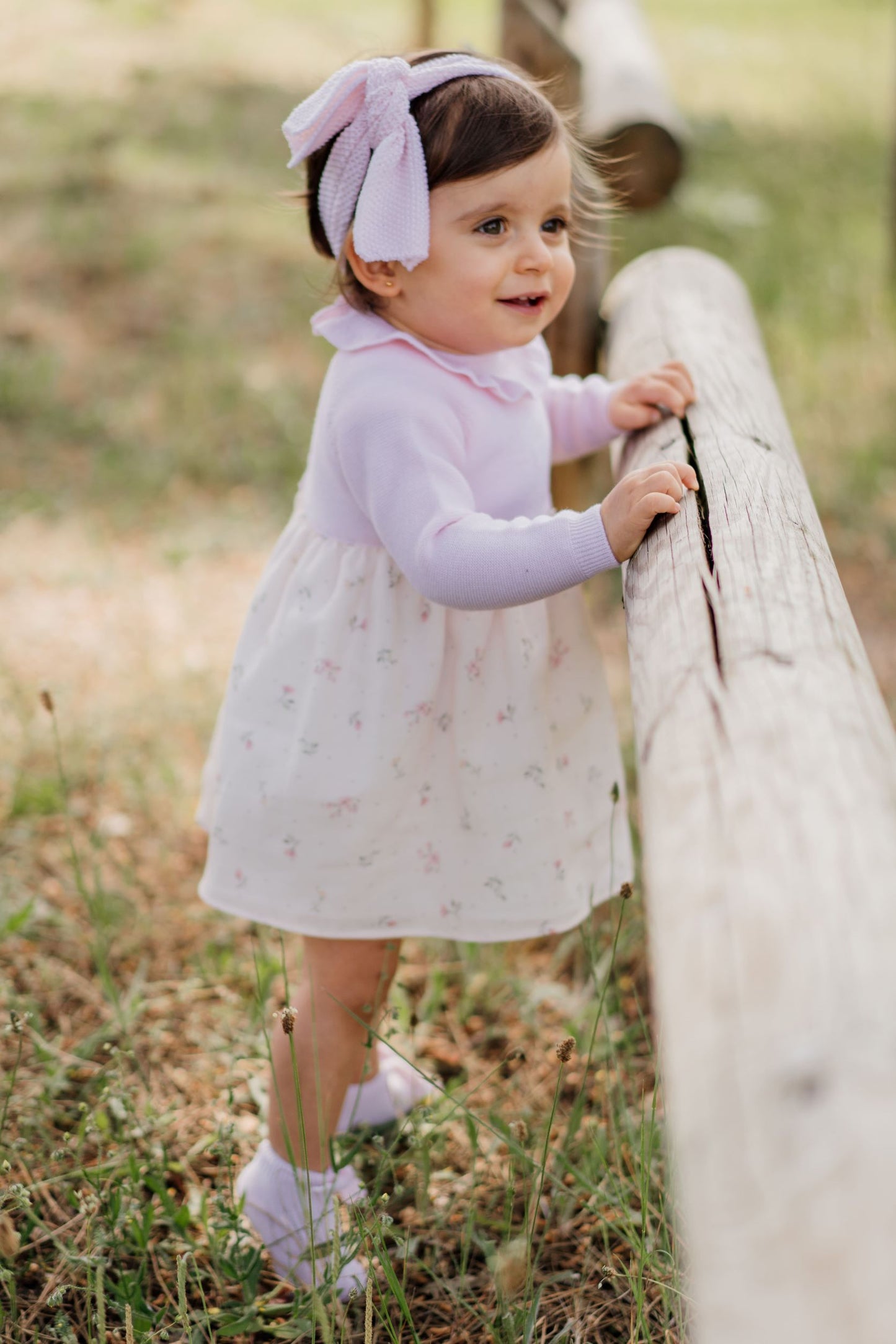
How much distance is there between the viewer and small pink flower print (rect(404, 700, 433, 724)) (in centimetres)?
171

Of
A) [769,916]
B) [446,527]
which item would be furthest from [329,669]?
[769,916]

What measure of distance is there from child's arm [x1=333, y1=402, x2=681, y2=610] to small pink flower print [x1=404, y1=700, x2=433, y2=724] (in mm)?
216

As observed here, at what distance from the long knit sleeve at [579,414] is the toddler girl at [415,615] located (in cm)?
4

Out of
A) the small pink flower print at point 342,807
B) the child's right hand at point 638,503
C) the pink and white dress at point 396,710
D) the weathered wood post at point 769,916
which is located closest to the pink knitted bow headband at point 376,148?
the pink and white dress at point 396,710

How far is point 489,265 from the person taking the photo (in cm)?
163

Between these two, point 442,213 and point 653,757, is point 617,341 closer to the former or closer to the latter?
point 442,213

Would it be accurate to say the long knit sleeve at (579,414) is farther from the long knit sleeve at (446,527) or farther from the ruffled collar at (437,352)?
the long knit sleeve at (446,527)

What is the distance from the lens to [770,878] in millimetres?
917

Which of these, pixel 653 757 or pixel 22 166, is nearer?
pixel 653 757

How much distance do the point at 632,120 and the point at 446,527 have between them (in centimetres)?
261

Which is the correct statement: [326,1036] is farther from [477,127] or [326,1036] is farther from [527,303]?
[477,127]

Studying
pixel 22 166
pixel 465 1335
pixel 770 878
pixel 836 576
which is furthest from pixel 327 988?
pixel 22 166

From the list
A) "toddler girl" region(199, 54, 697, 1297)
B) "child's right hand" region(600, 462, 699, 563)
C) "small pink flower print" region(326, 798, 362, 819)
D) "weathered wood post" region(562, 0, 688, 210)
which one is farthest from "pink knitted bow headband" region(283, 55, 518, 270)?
"weathered wood post" region(562, 0, 688, 210)

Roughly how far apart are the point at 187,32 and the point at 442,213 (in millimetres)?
8537
